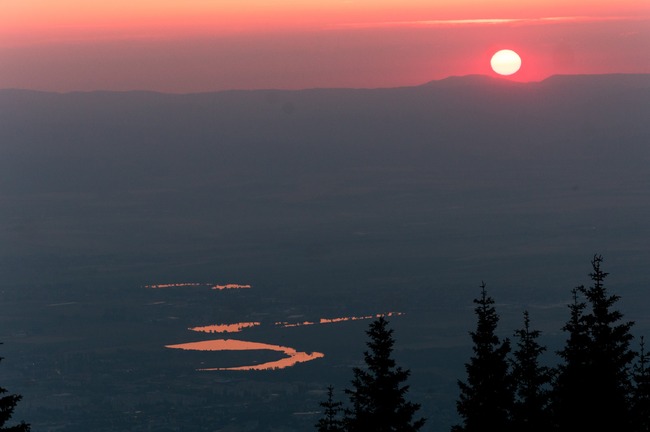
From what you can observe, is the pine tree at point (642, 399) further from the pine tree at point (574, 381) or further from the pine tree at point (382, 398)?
the pine tree at point (382, 398)

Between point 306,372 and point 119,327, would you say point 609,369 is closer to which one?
point 306,372

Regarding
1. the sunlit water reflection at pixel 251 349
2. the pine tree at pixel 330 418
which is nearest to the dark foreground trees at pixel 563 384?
the pine tree at pixel 330 418

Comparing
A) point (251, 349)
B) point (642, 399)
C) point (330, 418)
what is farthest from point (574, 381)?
point (251, 349)

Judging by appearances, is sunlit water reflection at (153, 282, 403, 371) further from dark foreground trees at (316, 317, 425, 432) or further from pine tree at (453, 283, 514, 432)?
pine tree at (453, 283, 514, 432)

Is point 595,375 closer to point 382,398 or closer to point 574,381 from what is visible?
point 574,381

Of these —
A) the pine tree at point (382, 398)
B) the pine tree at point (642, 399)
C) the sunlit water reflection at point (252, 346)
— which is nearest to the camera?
the pine tree at point (382, 398)

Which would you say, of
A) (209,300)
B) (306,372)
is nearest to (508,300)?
(209,300)
